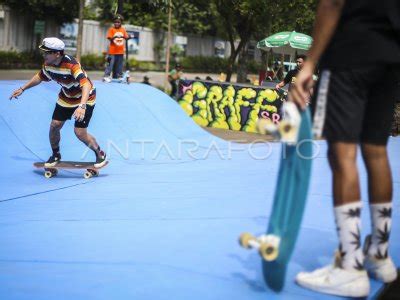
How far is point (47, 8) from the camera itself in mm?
35875

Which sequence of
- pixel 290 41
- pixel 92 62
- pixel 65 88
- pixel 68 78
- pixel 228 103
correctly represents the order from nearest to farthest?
pixel 68 78 → pixel 65 88 → pixel 228 103 → pixel 290 41 → pixel 92 62

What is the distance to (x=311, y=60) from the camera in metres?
2.77

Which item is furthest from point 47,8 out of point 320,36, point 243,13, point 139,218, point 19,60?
point 320,36

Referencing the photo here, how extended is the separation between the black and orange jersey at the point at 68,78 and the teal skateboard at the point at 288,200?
4.80 meters

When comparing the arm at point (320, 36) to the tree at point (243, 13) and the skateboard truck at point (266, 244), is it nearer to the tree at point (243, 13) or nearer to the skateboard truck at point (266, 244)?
the skateboard truck at point (266, 244)

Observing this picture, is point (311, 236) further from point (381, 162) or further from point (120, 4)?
point (120, 4)

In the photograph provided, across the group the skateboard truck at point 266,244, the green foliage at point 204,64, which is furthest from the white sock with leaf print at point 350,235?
the green foliage at point 204,64

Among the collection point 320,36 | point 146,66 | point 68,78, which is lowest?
point 146,66

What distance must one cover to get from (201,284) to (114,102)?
8510mm

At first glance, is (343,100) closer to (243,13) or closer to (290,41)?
(290,41)

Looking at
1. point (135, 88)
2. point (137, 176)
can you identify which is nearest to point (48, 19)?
point (135, 88)

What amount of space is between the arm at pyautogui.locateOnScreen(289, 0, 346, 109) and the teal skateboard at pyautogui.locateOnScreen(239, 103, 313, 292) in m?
0.10

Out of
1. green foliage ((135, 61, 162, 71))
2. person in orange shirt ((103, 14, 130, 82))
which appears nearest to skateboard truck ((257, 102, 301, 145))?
person in orange shirt ((103, 14, 130, 82))

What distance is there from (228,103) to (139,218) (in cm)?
1161
